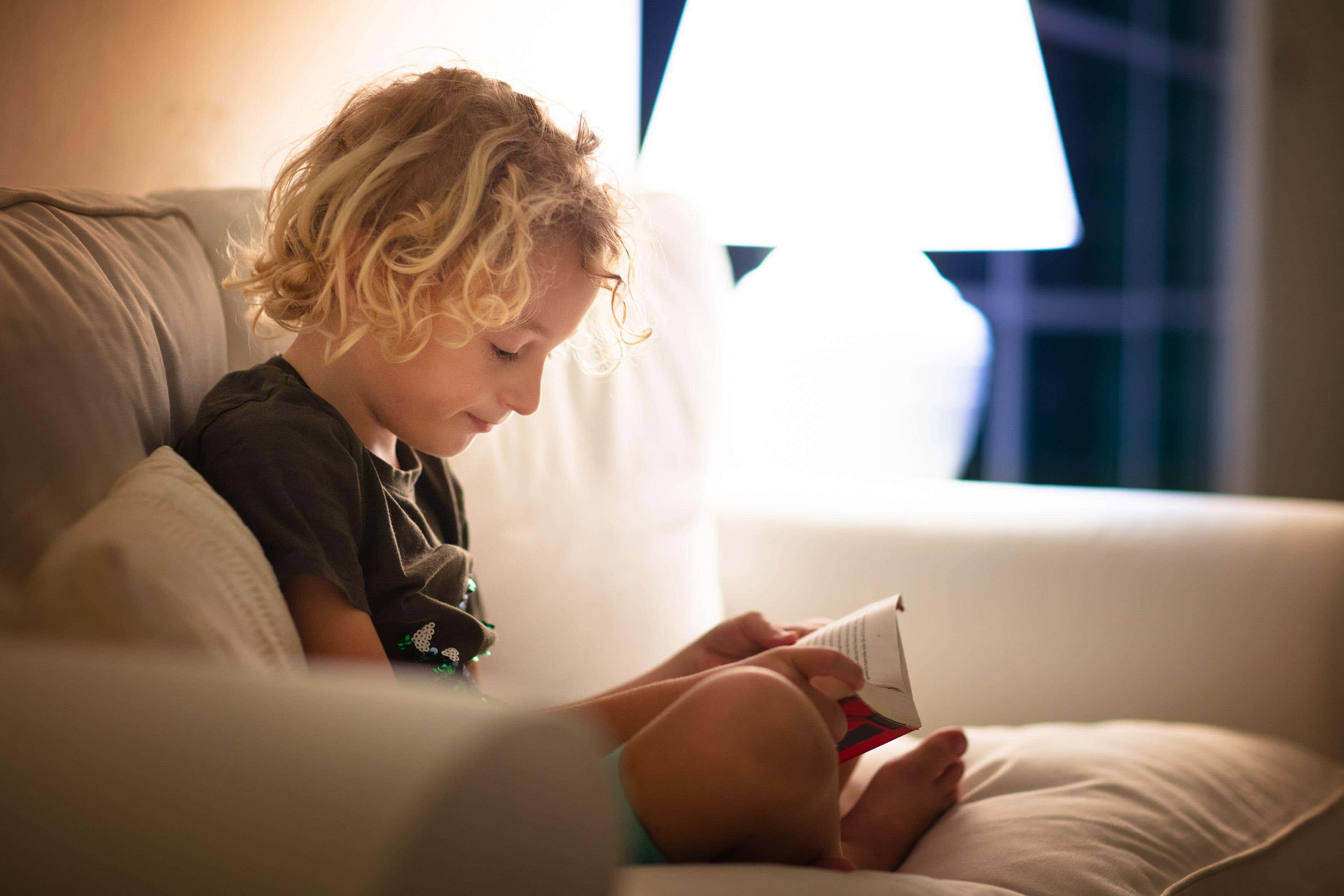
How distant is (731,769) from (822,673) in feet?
0.43

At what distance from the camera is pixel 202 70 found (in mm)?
911

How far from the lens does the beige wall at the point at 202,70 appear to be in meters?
0.74

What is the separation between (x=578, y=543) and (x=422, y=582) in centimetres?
31

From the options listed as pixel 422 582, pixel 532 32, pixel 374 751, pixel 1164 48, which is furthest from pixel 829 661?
pixel 1164 48

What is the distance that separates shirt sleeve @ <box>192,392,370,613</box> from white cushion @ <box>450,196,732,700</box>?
28 centimetres

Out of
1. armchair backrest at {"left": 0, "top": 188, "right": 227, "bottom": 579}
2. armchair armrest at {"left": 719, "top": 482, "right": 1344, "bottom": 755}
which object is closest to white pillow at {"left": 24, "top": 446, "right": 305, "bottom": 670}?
armchair backrest at {"left": 0, "top": 188, "right": 227, "bottom": 579}

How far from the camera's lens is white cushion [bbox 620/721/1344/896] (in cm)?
54

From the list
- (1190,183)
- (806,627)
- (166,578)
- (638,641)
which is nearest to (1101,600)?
(806,627)

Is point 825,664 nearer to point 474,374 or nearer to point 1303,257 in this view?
point 474,374

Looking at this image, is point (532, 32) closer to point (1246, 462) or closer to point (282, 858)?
point (282, 858)

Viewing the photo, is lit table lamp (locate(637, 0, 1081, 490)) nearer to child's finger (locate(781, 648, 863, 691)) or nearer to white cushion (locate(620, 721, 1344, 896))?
white cushion (locate(620, 721, 1344, 896))

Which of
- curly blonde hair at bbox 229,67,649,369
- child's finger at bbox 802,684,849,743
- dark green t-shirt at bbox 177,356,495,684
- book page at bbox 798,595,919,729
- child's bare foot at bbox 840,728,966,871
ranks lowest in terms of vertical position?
child's bare foot at bbox 840,728,966,871

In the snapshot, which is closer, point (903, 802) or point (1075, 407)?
point (903, 802)

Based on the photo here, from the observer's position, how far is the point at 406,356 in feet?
2.27
